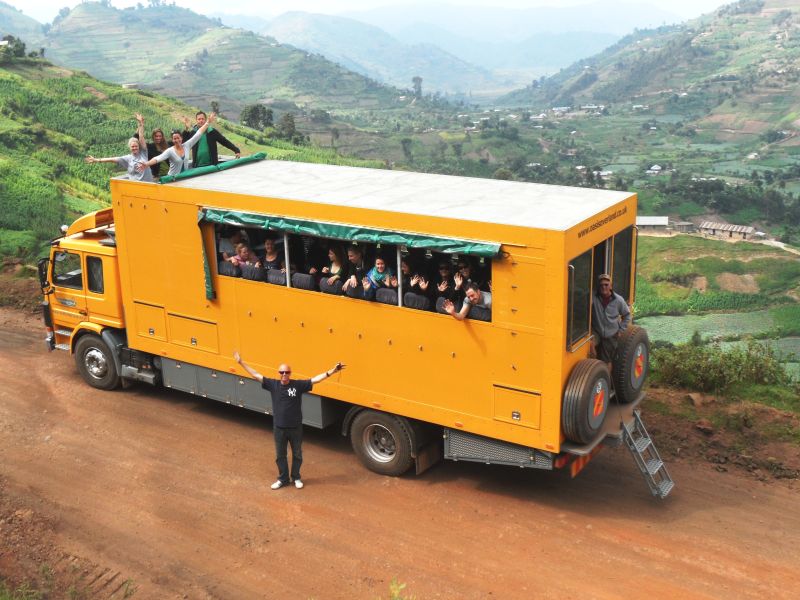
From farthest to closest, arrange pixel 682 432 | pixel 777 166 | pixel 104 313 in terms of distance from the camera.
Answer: pixel 777 166 → pixel 104 313 → pixel 682 432

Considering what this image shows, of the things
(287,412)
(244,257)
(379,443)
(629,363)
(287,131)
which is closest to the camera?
(629,363)

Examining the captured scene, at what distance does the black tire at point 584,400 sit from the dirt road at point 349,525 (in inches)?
47.4

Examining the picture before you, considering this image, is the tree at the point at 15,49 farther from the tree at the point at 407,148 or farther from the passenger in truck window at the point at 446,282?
the tree at the point at 407,148

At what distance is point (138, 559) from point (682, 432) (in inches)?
284

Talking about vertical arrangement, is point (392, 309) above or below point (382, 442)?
above

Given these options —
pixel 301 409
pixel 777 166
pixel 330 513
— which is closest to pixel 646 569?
pixel 330 513

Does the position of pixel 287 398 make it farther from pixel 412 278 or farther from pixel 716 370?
pixel 716 370

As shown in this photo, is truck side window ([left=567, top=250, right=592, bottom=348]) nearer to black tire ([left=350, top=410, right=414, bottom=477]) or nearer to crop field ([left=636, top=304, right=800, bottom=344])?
black tire ([left=350, top=410, right=414, bottom=477])

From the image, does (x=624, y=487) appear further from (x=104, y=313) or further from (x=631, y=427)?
(x=104, y=313)

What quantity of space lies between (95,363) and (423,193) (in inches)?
254

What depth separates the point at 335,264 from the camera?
1066 centimetres

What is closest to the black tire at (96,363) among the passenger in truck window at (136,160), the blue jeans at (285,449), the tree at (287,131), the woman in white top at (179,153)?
the passenger in truck window at (136,160)

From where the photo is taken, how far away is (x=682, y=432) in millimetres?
11688

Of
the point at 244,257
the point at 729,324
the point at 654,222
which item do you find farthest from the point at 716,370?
the point at 654,222
